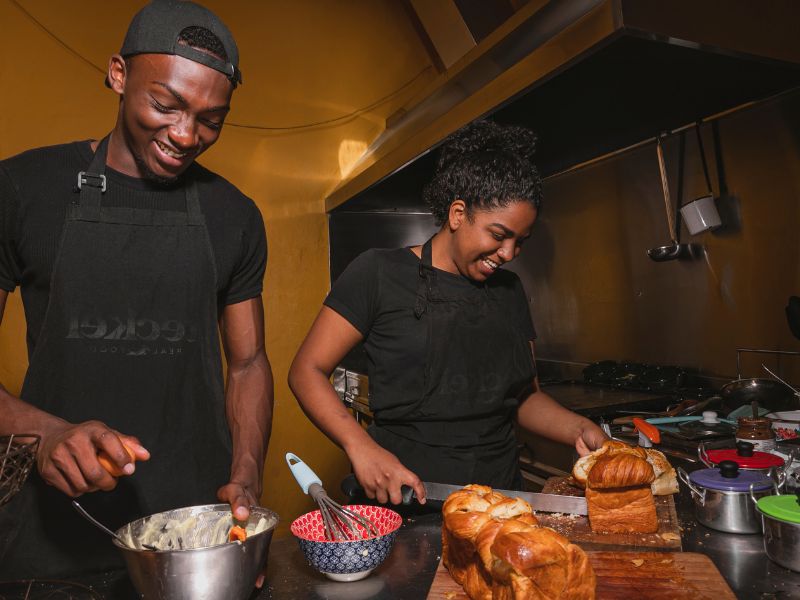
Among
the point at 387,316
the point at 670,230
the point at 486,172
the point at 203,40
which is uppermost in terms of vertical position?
the point at 203,40

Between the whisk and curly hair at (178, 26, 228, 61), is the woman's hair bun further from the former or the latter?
the whisk

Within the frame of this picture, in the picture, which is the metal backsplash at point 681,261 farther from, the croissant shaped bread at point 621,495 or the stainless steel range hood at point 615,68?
the croissant shaped bread at point 621,495

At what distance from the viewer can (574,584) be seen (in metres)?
0.86

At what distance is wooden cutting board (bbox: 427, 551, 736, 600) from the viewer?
3.12 feet

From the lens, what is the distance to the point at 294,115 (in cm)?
405

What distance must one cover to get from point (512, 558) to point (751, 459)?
74 cm

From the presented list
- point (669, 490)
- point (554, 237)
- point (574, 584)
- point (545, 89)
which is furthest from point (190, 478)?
point (554, 237)

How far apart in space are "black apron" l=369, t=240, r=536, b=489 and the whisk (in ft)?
1.69

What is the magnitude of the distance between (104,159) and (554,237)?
8.60ft

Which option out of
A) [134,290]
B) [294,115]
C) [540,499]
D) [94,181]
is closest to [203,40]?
[94,181]

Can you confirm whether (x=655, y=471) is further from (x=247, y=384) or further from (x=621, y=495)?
(x=247, y=384)

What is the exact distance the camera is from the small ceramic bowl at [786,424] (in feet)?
6.02

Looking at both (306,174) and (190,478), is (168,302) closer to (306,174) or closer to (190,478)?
(190,478)

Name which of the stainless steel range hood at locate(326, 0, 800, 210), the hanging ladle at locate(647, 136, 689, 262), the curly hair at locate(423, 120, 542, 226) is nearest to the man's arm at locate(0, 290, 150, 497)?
the curly hair at locate(423, 120, 542, 226)
